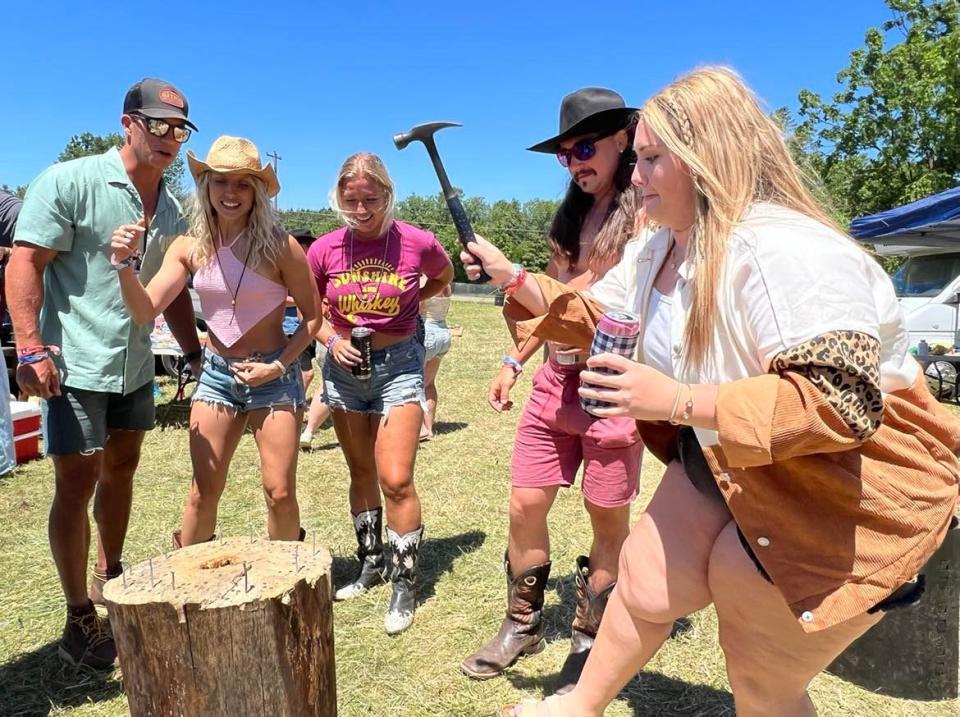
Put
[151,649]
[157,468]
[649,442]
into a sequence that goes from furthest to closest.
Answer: [157,468], [649,442], [151,649]

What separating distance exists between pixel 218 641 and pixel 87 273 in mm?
1625

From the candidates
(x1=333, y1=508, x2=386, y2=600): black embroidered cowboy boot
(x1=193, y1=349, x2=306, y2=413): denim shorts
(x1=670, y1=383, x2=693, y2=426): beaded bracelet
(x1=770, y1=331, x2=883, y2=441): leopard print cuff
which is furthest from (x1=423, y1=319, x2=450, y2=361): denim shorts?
(x1=770, y1=331, x2=883, y2=441): leopard print cuff

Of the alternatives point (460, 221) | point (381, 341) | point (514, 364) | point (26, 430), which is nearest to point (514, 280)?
point (460, 221)

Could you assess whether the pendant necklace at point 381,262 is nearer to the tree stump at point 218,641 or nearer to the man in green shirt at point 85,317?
the man in green shirt at point 85,317

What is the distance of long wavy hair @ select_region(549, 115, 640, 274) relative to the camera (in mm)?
2639

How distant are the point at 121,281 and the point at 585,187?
178 cm

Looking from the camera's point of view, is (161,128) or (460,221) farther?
(161,128)

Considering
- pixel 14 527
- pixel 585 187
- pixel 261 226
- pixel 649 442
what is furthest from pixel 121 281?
pixel 14 527

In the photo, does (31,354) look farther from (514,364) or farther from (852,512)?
(852,512)

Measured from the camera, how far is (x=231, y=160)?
2.90m

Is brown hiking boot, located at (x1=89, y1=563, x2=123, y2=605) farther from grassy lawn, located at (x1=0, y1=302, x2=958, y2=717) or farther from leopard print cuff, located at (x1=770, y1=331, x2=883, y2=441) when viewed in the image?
leopard print cuff, located at (x1=770, y1=331, x2=883, y2=441)

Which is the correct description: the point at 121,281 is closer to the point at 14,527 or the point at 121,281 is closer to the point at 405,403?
the point at 405,403

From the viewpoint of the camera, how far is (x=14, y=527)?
4.51 metres

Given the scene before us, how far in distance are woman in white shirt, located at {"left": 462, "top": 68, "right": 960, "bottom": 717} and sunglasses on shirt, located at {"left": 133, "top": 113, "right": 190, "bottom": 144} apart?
2.05 metres
